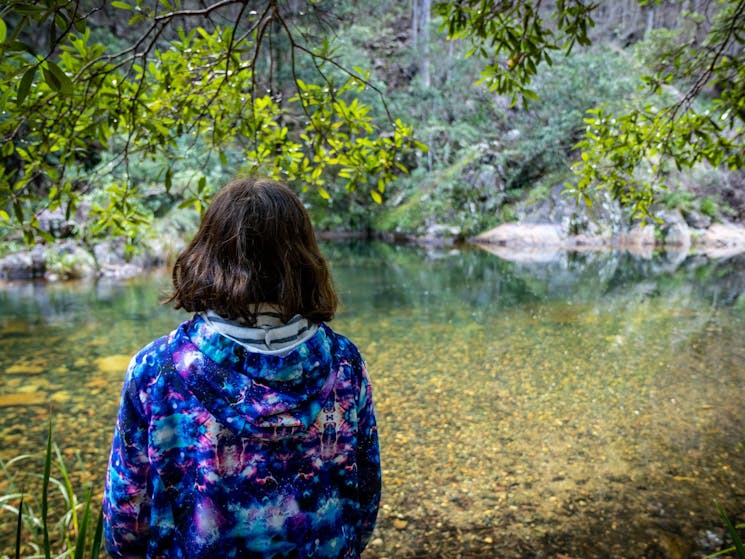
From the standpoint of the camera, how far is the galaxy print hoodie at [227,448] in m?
1.10

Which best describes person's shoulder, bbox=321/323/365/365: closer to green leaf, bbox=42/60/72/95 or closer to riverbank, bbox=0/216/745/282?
green leaf, bbox=42/60/72/95

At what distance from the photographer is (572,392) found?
5.11m

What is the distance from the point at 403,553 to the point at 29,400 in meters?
3.98

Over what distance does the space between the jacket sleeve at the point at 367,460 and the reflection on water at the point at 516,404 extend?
1.84 feet

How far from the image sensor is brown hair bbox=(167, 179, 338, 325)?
1135mm

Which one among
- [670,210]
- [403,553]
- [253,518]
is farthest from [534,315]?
[670,210]

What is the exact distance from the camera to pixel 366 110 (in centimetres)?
272

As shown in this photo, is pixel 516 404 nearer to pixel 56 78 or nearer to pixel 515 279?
pixel 56 78

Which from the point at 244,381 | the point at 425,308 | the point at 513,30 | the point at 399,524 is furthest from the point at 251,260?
the point at 425,308

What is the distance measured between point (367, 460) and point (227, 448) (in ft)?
1.32

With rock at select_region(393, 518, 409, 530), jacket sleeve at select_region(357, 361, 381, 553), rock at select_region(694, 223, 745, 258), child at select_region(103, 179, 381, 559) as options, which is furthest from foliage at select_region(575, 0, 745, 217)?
rock at select_region(694, 223, 745, 258)

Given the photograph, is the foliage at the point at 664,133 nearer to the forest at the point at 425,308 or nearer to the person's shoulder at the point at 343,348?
the forest at the point at 425,308

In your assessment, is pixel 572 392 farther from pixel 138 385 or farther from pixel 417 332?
pixel 138 385

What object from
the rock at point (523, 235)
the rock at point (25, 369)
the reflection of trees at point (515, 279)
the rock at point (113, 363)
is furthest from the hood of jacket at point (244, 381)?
the rock at point (523, 235)
